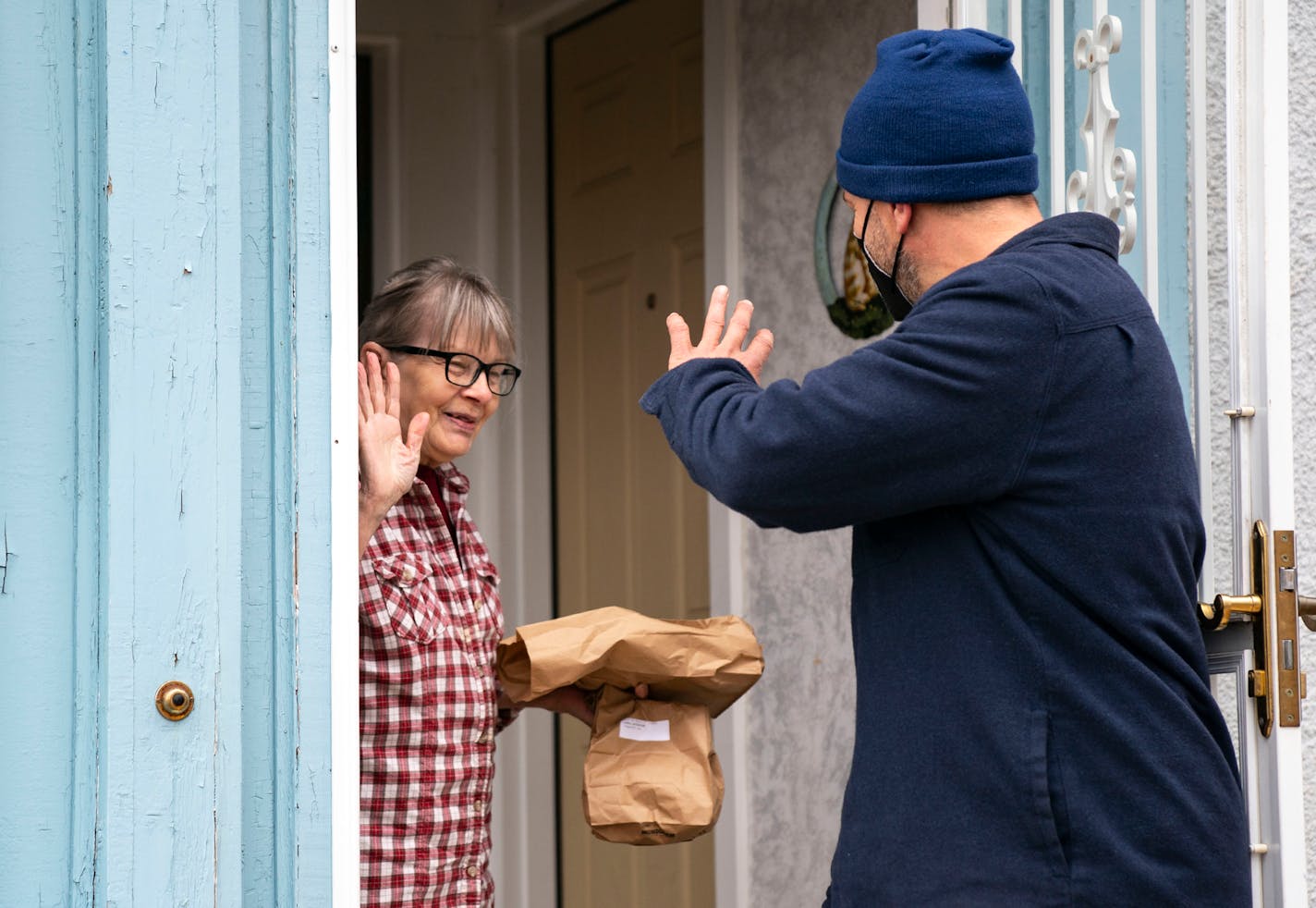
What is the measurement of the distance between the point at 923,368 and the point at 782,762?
93.2 inches

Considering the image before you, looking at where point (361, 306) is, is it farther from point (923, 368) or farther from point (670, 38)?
point (923, 368)

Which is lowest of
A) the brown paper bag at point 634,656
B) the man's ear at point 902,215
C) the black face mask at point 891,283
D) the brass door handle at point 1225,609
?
the brown paper bag at point 634,656

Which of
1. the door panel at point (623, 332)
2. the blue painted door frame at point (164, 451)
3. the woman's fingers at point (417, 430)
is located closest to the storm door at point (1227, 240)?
the woman's fingers at point (417, 430)

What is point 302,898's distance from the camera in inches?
82.8

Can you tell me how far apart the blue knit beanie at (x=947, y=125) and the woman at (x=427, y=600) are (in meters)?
0.85

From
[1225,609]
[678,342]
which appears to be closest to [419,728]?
[678,342]

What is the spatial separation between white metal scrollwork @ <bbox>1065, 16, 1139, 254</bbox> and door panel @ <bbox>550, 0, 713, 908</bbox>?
183 cm

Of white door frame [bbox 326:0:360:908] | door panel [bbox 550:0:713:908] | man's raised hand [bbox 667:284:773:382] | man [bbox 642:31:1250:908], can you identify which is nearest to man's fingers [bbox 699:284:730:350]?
man's raised hand [bbox 667:284:773:382]

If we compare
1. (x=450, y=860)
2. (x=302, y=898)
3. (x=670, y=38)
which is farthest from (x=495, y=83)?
(x=302, y=898)

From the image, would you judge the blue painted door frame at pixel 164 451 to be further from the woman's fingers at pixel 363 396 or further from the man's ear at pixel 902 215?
the man's ear at pixel 902 215

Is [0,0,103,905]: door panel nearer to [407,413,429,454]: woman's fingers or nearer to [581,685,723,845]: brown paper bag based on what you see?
[407,413,429,454]: woman's fingers

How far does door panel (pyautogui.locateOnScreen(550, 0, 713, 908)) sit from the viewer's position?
4.44 metres

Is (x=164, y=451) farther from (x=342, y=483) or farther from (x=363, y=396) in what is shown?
(x=363, y=396)

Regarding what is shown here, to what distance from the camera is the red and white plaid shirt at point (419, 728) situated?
252cm
